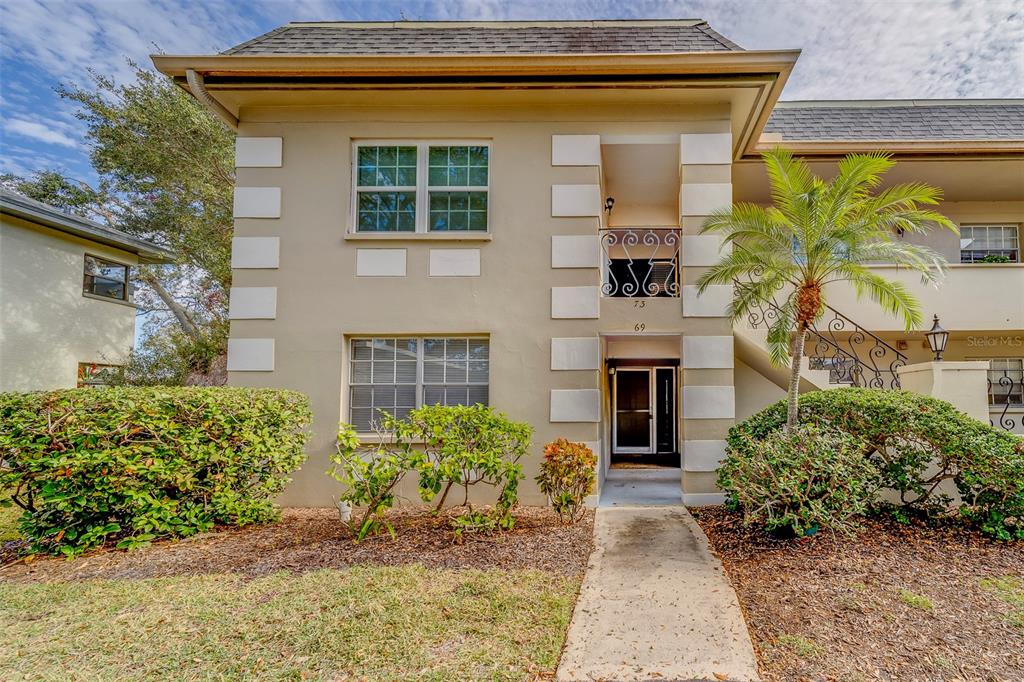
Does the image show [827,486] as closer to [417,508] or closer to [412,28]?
[417,508]

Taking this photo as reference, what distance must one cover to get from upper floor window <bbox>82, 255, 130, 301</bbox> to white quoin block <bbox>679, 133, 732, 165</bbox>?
15249 millimetres

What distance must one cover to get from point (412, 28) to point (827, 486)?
29.3ft

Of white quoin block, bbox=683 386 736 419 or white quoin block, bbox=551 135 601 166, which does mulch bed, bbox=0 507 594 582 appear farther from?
white quoin block, bbox=551 135 601 166

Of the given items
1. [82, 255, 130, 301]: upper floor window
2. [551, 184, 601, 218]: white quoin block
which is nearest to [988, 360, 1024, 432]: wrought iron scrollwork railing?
[551, 184, 601, 218]: white quoin block

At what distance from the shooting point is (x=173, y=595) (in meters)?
4.38

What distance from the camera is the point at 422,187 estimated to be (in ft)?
25.3

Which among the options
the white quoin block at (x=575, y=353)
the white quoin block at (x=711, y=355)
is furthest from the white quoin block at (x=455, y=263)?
the white quoin block at (x=711, y=355)

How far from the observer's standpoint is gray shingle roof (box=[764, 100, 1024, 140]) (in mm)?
9758

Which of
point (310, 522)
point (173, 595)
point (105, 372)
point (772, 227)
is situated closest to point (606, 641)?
point (173, 595)

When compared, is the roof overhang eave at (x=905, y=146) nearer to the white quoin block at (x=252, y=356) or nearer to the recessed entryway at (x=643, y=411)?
the recessed entryway at (x=643, y=411)

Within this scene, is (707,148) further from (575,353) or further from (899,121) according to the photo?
(899,121)

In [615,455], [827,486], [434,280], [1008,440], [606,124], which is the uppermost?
[606,124]

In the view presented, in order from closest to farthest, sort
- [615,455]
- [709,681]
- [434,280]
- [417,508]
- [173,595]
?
[709,681]
[173,595]
[417,508]
[434,280]
[615,455]

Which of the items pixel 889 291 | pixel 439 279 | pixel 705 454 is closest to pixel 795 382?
pixel 889 291
